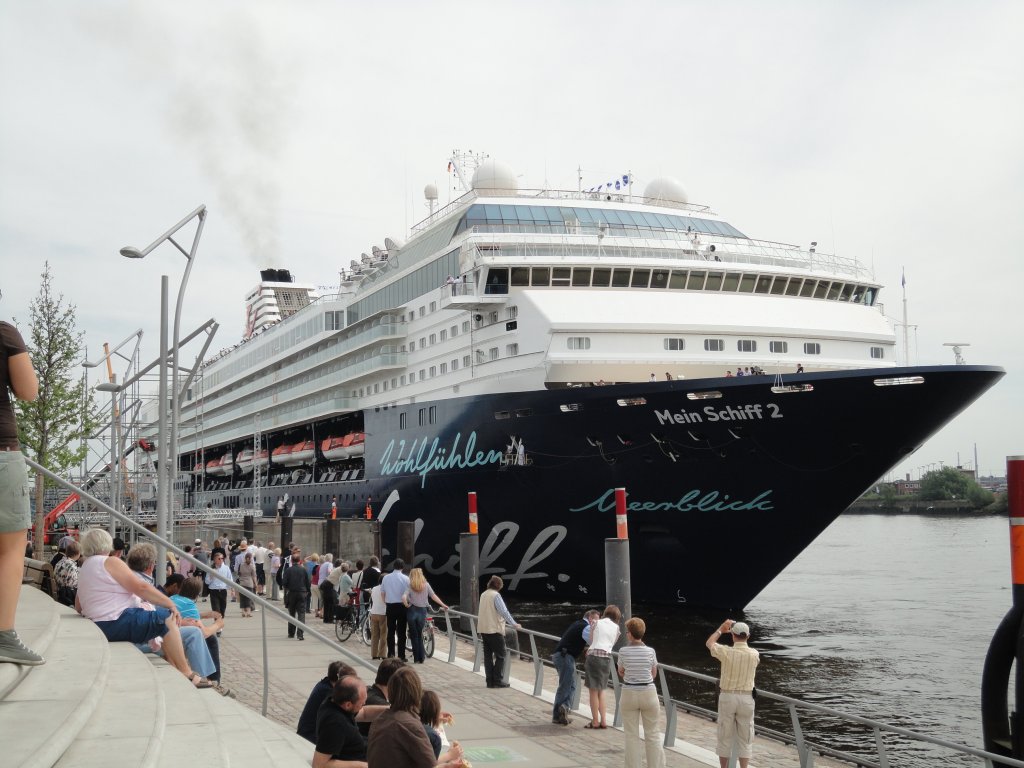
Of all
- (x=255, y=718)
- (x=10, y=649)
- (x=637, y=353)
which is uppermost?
(x=637, y=353)

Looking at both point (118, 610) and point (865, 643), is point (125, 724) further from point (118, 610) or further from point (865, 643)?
point (865, 643)

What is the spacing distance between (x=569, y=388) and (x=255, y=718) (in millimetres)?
18223

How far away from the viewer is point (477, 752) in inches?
403

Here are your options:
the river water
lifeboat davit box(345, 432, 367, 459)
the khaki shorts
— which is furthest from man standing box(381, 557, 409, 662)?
lifeboat davit box(345, 432, 367, 459)

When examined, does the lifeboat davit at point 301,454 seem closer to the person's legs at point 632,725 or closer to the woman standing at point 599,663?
the woman standing at point 599,663

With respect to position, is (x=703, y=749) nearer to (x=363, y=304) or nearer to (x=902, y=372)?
(x=902, y=372)

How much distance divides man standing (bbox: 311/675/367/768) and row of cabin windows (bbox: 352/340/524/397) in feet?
69.1

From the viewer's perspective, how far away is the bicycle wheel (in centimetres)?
1831

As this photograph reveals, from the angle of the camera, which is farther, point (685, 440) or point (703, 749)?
point (685, 440)

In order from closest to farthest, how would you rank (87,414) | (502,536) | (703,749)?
1. (703,749)
2. (502,536)
3. (87,414)

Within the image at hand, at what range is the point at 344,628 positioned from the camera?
1838 centimetres

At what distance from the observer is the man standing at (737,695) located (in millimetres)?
9602

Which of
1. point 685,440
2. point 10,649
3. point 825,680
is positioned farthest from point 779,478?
point 10,649

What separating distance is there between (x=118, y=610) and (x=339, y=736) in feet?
8.79
